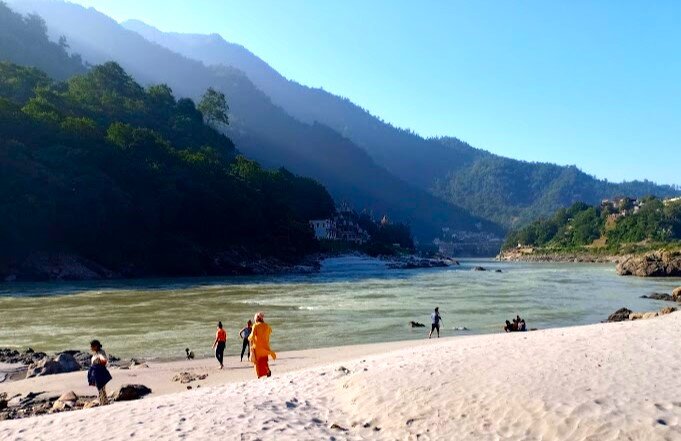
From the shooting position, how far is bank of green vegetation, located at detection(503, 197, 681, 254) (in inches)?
5802

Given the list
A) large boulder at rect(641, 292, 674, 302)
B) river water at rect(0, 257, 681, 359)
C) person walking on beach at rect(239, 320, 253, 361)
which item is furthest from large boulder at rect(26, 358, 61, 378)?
large boulder at rect(641, 292, 674, 302)

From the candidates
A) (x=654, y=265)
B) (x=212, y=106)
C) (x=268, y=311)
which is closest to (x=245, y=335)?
(x=268, y=311)

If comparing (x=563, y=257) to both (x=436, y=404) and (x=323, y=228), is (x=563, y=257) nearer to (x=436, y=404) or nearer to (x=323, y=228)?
(x=323, y=228)

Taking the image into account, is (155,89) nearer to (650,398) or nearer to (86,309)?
(86,309)

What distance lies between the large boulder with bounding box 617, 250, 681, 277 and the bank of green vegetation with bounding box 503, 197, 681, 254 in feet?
183

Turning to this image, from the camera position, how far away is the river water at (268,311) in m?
25.1

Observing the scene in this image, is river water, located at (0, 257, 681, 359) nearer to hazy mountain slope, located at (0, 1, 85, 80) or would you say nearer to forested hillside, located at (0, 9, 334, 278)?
forested hillside, located at (0, 9, 334, 278)

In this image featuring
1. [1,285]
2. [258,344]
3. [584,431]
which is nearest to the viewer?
[584,431]

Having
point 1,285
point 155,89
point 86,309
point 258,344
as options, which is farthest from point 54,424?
point 155,89

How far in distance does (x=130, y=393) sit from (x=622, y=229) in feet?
564

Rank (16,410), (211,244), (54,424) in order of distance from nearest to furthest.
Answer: (54,424) < (16,410) < (211,244)

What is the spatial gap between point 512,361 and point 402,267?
9424 cm

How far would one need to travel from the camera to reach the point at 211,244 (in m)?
87.6

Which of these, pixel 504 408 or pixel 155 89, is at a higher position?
pixel 155 89
